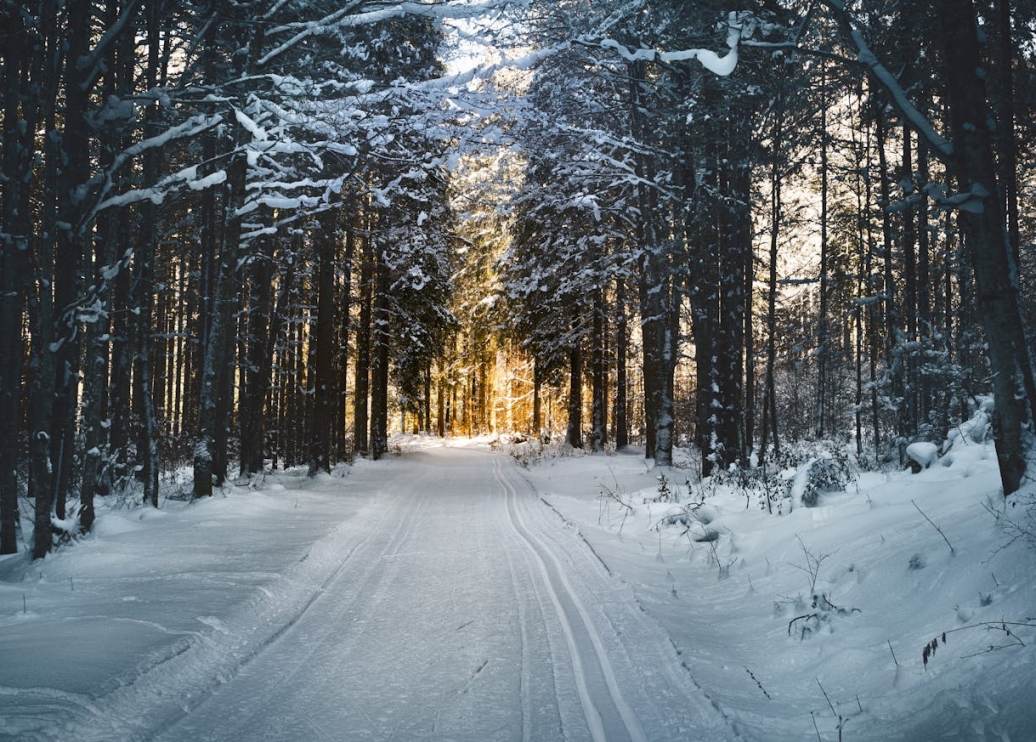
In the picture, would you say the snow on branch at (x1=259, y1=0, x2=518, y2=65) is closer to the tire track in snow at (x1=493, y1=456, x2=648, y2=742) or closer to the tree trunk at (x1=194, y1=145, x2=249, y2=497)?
the tree trunk at (x1=194, y1=145, x2=249, y2=497)

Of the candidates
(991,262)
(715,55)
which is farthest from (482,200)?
(991,262)

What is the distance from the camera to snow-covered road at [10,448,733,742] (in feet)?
11.4

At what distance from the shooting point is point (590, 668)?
429cm

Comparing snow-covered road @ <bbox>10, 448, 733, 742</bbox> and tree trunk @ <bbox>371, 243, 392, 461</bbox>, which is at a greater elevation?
tree trunk @ <bbox>371, 243, 392, 461</bbox>

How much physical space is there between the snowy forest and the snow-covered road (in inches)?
134

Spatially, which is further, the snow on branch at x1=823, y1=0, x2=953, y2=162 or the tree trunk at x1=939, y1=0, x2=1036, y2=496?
the snow on branch at x1=823, y1=0, x2=953, y2=162

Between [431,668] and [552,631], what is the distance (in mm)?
1124

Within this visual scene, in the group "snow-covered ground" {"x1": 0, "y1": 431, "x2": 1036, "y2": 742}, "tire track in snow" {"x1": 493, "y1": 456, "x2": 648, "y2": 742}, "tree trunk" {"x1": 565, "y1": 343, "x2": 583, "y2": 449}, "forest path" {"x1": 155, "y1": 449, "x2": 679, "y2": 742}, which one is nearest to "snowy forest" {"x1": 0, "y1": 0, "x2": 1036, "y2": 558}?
A: "tree trunk" {"x1": 565, "y1": 343, "x2": 583, "y2": 449}

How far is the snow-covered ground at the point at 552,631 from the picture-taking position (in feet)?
11.4

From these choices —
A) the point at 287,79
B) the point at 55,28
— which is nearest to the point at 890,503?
the point at 287,79

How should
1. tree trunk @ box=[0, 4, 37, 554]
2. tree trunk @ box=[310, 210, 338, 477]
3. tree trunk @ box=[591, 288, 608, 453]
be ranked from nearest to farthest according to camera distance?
tree trunk @ box=[0, 4, 37, 554]
tree trunk @ box=[310, 210, 338, 477]
tree trunk @ box=[591, 288, 608, 453]

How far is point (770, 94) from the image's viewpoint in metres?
6.80

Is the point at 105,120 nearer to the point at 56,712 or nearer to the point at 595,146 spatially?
the point at 56,712

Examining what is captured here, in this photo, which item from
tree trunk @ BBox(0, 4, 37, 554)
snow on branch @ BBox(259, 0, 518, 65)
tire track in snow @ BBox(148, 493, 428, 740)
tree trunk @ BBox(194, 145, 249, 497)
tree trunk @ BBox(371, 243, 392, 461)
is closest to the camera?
tire track in snow @ BBox(148, 493, 428, 740)
